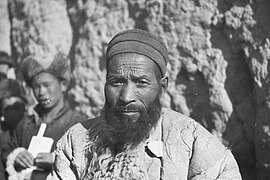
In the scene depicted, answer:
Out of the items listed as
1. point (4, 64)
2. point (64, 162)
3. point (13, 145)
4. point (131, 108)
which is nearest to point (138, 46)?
point (131, 108)

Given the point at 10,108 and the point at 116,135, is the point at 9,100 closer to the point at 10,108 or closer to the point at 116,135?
the point at 10,108

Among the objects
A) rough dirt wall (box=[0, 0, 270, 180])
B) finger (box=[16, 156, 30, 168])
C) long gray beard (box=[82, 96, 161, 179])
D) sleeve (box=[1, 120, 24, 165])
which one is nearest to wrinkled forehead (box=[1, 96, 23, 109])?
rough dirt wall (box=[0, 0, 270, 180])

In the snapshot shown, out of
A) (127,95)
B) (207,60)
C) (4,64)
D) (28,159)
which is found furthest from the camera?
(4,64)

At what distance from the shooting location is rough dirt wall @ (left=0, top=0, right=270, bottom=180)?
4801 millimetres

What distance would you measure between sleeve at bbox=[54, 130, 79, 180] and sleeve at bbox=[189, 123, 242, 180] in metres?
0.64

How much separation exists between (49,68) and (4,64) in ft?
4.24

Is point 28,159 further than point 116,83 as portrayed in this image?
Yes

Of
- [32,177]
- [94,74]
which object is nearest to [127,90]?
[32,177]

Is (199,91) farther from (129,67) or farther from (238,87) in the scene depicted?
(129,67)

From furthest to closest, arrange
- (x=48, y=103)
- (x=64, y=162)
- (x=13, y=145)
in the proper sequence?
(x=48, y=103) → (x=13, y=145) → (x=64, y=162)

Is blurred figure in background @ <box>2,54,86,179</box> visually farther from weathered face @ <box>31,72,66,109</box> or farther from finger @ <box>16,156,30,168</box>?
finger @ <box>16,156,30,168</box>

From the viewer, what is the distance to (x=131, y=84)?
3402mm

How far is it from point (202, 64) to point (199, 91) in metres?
0.22

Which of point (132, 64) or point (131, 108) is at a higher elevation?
point (132, 64)
